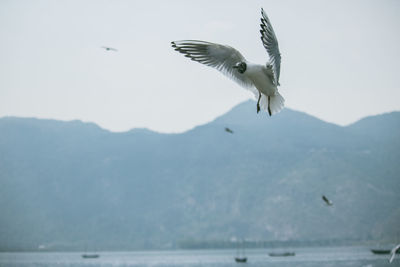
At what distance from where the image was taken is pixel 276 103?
3559mm

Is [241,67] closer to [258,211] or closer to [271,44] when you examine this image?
[271,44]

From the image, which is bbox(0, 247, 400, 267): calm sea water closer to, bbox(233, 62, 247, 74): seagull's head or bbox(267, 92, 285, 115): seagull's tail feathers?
bbox(267, 92, 285, 115): seagull's tail feathers

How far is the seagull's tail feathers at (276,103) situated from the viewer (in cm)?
347

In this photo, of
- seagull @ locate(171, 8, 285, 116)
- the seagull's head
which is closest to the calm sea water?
seagull @ locate(171, 8, 285, 116)

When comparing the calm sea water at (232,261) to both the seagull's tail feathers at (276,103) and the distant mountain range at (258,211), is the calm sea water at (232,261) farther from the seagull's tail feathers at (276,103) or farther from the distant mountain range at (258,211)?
the seagull's tail feathers at (276,103)

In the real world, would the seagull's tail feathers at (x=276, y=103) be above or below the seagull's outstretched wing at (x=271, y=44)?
below

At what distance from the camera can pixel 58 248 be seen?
17388cm

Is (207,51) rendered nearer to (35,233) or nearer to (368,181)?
(368,181)

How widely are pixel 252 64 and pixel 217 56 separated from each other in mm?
287

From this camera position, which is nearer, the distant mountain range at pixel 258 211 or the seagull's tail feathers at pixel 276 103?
the seagull's tail feathers at pixel 276 103

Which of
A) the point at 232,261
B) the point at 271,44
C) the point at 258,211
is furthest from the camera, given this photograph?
the point at 258,211

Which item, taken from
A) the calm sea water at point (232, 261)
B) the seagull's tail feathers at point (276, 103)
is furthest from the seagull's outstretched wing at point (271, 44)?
the calm sea water at point (232, 261)

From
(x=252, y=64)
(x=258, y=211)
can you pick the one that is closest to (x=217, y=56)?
(x=252, y=64)

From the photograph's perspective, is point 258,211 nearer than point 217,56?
No
